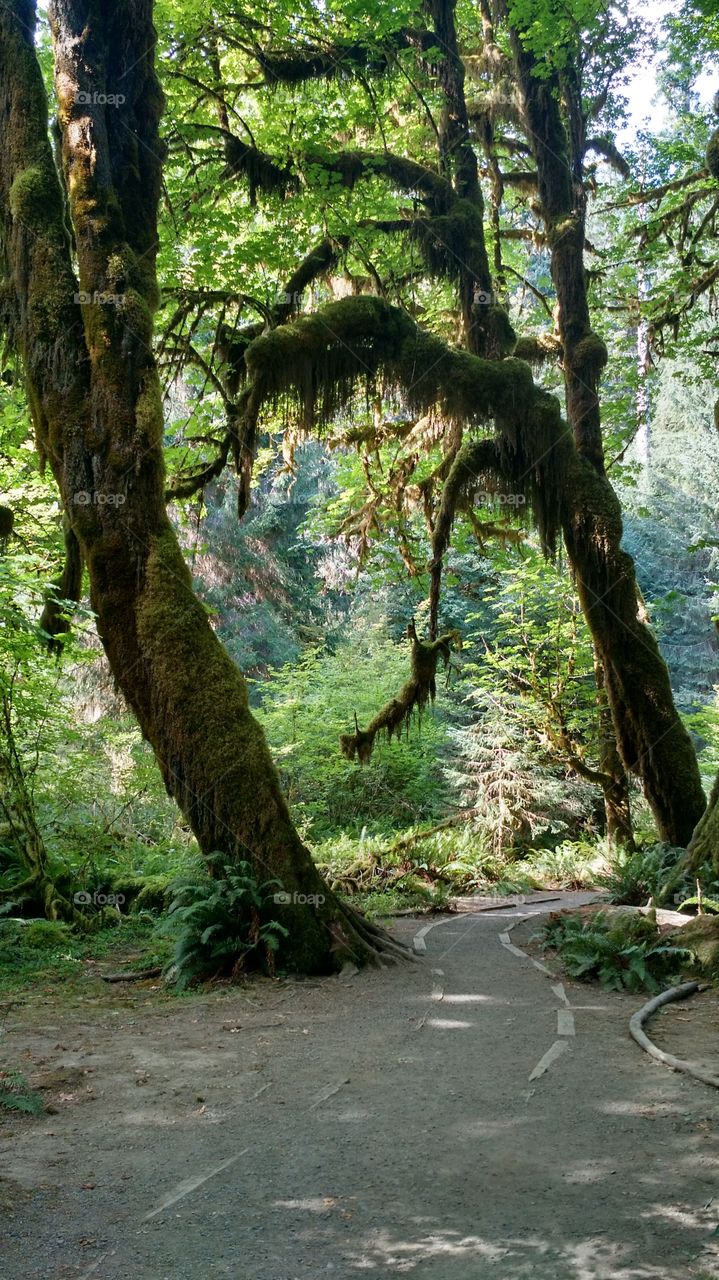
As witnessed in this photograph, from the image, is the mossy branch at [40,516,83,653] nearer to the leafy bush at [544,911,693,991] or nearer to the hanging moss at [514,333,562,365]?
the leafy bush at [544,911,693,991]

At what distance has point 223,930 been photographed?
7.85m

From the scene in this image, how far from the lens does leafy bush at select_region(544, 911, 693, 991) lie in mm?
7441

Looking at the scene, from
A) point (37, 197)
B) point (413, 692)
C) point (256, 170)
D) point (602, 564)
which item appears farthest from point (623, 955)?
point (256, 170)

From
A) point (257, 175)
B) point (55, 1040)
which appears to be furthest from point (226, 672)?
point (257, 175)

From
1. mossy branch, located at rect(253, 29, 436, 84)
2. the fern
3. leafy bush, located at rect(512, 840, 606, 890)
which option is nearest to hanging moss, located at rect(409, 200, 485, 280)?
mossy branch, located at rect(253, 29, 436, 84)

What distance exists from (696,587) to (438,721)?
15360 mm

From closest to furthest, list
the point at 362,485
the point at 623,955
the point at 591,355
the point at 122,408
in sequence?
1. the point at 623,955
2. the point at 122,408
3. the point at 591,355
4. the point at 362,485

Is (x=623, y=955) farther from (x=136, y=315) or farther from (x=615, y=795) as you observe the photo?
(x=615, y=795)

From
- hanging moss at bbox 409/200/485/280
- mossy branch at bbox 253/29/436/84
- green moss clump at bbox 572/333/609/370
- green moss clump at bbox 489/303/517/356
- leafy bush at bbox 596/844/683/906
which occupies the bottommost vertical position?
leafy bush at bbox 596/844/683/906

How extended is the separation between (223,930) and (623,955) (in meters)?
3.35

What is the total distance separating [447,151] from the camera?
13.1 meters

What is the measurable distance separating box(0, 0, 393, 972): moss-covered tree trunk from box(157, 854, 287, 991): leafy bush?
0.22m

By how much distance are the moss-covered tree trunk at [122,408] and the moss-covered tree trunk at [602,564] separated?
5970 mm

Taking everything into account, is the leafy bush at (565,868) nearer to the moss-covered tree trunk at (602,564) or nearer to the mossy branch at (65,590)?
the moss-covered tree trunk at (602,564)
